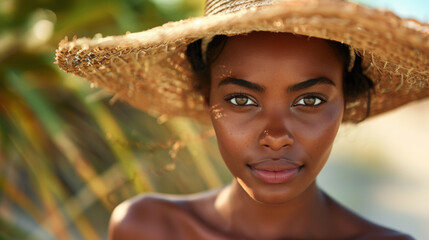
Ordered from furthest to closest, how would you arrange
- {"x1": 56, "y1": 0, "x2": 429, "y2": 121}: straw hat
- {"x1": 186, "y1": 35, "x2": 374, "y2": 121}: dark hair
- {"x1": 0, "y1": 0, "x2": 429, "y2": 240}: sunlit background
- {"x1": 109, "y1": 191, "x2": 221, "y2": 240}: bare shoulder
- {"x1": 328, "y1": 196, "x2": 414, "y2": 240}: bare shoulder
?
{"x1": 0, "y1": 0, "x2": 429, "y2": 240}: sunlit background → {"x1": 109, "y1": 191, "x2": 221, "y2": 240}: bare shoulder → {"x1": 328, "y1": 196, "x2": 414, "y2": 240}: bare shoulder → {"x1": 186, "y1": 35, "x2": 374, "y2": 121}: dark hair → {"x1": 56, "y1": 0, "x2": 429, "y2": 121}: straw hat

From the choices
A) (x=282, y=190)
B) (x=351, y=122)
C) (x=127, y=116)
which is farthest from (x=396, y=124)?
(x=282, y=190)

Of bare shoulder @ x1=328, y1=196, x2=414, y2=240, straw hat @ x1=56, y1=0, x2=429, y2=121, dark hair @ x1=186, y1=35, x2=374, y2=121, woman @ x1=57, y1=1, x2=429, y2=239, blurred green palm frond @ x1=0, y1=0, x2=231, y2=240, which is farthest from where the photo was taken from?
blurred green palm frond @ x1=0, y1=0, x2=231, y2=240

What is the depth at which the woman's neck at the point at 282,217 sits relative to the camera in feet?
3.93

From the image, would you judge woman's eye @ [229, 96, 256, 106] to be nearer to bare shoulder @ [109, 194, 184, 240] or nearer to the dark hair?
the dark hair

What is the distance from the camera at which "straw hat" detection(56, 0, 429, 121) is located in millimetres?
713

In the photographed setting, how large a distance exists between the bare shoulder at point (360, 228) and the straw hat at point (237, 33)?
0.26 m

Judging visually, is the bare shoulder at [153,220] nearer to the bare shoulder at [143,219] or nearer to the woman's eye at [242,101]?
the bare shoulder at [143,219]

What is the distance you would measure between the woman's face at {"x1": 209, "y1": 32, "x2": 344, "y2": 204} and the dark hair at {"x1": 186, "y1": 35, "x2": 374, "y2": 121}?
0.04m

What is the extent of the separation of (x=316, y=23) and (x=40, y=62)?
5.83ft

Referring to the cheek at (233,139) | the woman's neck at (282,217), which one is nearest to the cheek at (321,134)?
the cheek at (233,139)

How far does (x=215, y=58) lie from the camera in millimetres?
1075

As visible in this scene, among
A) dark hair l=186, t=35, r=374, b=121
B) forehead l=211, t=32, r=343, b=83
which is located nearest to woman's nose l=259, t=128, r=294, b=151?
forehead l=211, t=32, r=343, b=83

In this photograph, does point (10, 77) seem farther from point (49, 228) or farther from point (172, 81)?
point (172, 81)

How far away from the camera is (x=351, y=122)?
1.37m
